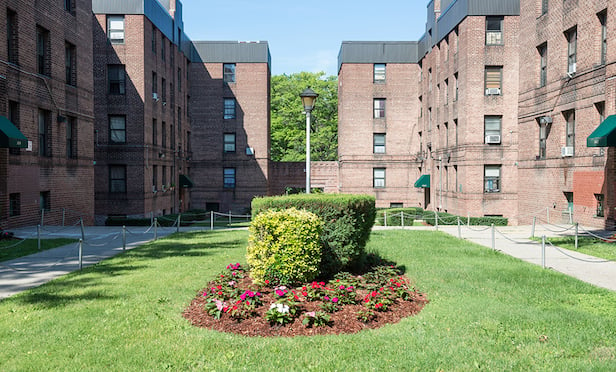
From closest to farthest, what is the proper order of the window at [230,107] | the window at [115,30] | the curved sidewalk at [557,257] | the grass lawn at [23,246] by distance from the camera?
A: the curved sidewalk at [557,257]
the grass lawn at [23,246]
the window at [115,30]
the window at [230,107]

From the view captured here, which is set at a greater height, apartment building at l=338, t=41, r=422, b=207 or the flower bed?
apartment building at l=338, t=41, r=422, b=207

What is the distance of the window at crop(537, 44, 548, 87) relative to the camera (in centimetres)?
2453

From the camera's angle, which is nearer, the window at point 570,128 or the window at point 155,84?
the window at point 570,128

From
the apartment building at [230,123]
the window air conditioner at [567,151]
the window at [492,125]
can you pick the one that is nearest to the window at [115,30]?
the apartment building at [230,123]

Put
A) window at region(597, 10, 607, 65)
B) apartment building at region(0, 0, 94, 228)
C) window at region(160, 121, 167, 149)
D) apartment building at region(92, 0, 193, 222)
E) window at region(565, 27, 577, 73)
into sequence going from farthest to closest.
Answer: window at region(160, 121, 167, 149), apartment building at region(92, 0, 193, 222), window at region(565, 27, 577, 73), window at region(597, 10, 607, 65), apartment building at region(0, 0, 94, 228)

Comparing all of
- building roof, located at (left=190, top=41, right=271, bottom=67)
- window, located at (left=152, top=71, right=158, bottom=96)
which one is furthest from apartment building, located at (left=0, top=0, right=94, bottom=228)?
building roof, located at (left=190, top=41, right=271, bottom=67)

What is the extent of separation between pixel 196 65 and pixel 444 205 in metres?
25.1

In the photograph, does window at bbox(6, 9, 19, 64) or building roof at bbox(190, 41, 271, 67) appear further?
building roof at bbox(190, 41, 271, 67)

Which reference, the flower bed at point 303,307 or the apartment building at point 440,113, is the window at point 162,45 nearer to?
the apartment building at point 440,113

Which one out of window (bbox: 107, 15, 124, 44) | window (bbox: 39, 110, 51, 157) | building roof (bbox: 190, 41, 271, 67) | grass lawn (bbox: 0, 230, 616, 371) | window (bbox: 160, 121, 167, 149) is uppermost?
building roof (bbox: 190, 41, 271, 67)

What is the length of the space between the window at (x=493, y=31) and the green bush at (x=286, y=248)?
26.7 m

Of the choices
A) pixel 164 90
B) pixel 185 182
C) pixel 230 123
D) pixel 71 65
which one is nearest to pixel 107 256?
pixel 71 65

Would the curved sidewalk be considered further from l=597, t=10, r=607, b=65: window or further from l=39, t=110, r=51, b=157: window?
l=39, t=110, r=51, b=157: window

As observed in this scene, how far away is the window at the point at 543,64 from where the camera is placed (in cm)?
2453
